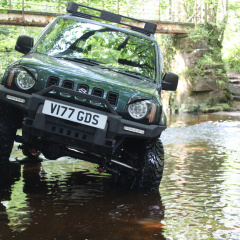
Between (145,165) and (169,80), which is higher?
(169,80)

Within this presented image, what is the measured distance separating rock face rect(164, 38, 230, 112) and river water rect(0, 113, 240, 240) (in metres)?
16.2

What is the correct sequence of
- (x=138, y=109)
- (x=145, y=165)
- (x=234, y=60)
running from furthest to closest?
(x=234, y=60)
(x=145, y=165)
(x=138, y=109)

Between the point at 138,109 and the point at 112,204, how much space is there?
97cm

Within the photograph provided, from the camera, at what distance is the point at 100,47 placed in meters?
5.59

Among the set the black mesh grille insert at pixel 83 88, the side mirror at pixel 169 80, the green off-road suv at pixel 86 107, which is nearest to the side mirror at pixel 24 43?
the green off-road suv at pixel 86 107

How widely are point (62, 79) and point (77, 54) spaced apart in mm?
1111

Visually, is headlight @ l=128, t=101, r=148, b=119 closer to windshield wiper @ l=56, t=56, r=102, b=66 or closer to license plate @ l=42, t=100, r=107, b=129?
license plate @ l=42, t=100, r=107, b=129

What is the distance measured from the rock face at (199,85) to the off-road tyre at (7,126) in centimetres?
1852

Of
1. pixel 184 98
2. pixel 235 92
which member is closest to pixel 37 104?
pixel 184 98

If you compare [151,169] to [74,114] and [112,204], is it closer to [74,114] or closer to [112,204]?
[112,204]

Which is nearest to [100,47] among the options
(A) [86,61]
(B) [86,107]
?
(A) [86,61]

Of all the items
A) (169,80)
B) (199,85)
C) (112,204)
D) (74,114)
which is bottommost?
(112,204)

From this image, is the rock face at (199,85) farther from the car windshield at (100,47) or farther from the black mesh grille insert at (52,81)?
the black mesh grille insert at (52,81)

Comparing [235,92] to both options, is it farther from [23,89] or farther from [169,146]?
[23,89]
